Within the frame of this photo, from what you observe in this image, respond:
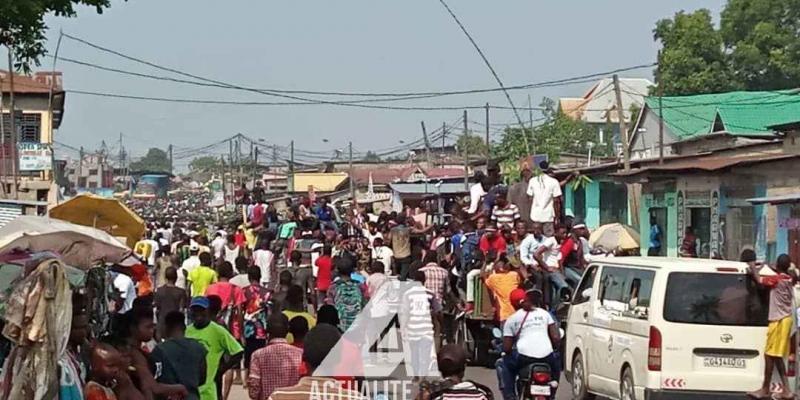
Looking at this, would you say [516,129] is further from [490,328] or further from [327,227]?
[490,328]

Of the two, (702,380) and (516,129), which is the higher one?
(516,129)

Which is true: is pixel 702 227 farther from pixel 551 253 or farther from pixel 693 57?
pixel 693 57

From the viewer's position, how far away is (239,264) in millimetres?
19266

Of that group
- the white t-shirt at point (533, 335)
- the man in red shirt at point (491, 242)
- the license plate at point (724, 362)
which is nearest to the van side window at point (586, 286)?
the license plate at point (724, 362)

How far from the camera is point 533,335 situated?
13.8m

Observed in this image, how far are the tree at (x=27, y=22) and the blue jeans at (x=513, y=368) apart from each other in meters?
5.57

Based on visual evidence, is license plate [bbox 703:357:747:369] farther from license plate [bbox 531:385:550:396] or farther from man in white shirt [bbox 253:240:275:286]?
man in white shirt [bbox 253:240:275:286]

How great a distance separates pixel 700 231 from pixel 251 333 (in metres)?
20.5

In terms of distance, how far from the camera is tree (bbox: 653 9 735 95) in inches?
2704

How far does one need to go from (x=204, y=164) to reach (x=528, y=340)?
171 metres

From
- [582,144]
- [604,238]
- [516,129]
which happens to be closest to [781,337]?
[604,238]

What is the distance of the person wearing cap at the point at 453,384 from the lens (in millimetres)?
8234

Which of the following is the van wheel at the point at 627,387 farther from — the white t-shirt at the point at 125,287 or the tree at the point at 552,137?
the tree at the point at 552,137

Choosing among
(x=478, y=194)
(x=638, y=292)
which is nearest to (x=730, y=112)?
(x=478, y=194)
